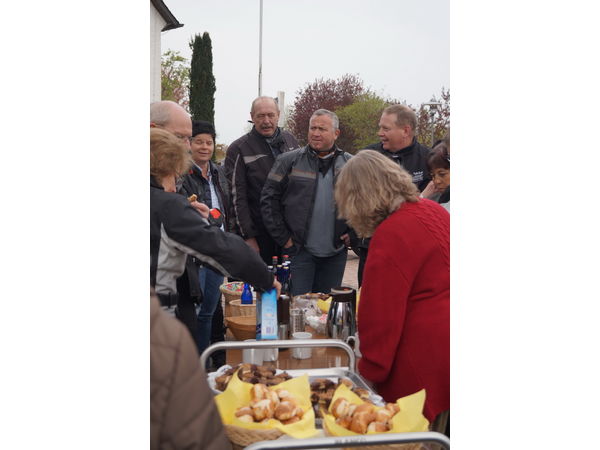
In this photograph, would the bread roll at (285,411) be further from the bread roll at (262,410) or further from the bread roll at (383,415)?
the bread roll at (383,415)

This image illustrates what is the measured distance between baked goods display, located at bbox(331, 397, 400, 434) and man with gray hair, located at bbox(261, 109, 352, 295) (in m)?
2.35

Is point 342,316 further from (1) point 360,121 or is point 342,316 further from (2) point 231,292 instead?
(1) point 360,121

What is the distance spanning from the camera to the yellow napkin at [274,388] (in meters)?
1.17

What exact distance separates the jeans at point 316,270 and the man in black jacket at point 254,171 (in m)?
0.31

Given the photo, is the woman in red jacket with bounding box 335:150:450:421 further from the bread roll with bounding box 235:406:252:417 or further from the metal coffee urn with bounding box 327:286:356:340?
the bread roll with bounding box 235:406:252:417

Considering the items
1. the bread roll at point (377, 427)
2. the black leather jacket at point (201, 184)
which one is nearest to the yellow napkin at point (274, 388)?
the bread roll at point (377, 427)

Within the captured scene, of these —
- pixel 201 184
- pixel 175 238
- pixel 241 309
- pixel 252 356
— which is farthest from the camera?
pixel 201 184

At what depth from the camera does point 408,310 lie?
5.90 ft

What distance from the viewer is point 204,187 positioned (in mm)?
3242

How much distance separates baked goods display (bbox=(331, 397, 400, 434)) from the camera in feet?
3.80

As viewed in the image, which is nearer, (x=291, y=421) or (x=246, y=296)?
(x=291, y=421)

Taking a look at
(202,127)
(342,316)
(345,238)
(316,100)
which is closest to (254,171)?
(202,127)

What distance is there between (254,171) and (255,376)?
263 centimetres
